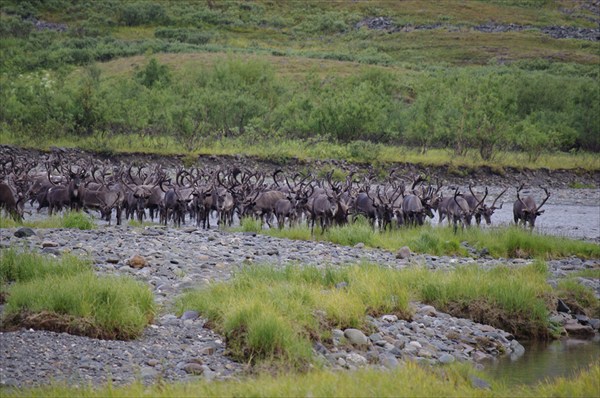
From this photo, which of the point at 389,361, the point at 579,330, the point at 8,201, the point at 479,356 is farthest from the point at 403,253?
the point at 8,201

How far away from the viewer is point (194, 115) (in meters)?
48.5

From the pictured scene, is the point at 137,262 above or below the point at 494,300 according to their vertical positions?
above

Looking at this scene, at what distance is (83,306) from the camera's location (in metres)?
11.2

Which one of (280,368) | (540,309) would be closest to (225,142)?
(540,309)

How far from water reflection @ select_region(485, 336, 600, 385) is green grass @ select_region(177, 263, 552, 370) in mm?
631

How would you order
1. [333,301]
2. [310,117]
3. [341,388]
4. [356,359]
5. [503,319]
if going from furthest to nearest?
[310,117], [503,319], [333,301], [356,359], [341,388]

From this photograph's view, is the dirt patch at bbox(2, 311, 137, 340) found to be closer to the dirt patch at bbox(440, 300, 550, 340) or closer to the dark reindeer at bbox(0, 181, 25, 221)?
the dirt patch at bbox(440, 300, 550, 340)

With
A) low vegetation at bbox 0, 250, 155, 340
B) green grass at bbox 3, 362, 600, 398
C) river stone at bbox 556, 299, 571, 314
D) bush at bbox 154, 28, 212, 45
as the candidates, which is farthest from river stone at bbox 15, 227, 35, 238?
bush at bbox 154, 28, 212, 45

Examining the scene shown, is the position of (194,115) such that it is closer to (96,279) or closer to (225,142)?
(225,142)

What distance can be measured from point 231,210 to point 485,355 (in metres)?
14.2

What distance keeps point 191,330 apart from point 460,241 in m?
11.9

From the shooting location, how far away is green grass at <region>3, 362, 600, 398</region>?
26.7 feet

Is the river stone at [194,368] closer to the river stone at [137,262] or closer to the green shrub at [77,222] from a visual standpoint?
the river stone at [137,262]

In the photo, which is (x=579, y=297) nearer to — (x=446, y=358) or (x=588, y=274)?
(x=588, y=274)
